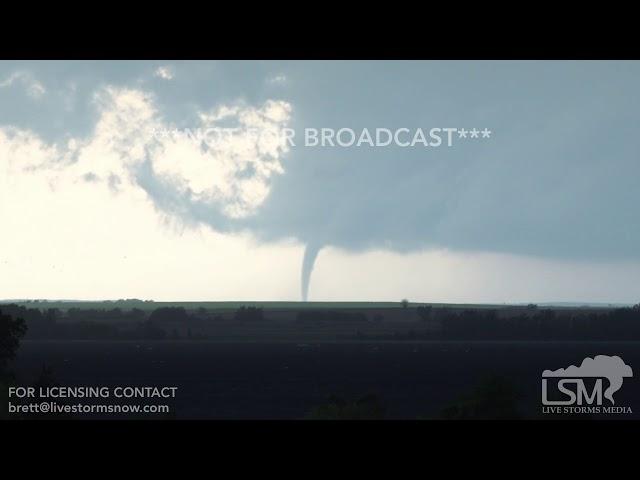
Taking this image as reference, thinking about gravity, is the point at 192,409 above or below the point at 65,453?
above

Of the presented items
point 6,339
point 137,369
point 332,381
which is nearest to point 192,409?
point 6,339

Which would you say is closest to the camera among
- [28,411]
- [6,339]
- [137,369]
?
[28,411]

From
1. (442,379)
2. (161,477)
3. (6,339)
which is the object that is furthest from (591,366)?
(442,379)

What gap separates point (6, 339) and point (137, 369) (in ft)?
389

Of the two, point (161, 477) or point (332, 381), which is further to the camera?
point (332, 381)

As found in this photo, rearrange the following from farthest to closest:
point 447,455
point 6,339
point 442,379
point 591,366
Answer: point 442,379
point 6,339
point 591,366
point 447,455

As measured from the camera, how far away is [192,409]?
115 meters

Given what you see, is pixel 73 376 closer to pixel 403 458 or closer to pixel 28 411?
pixel 28 411

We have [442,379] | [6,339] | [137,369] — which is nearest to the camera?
[6,339]

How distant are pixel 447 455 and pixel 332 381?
136 metres

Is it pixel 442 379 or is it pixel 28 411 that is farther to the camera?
pixel 442 379
